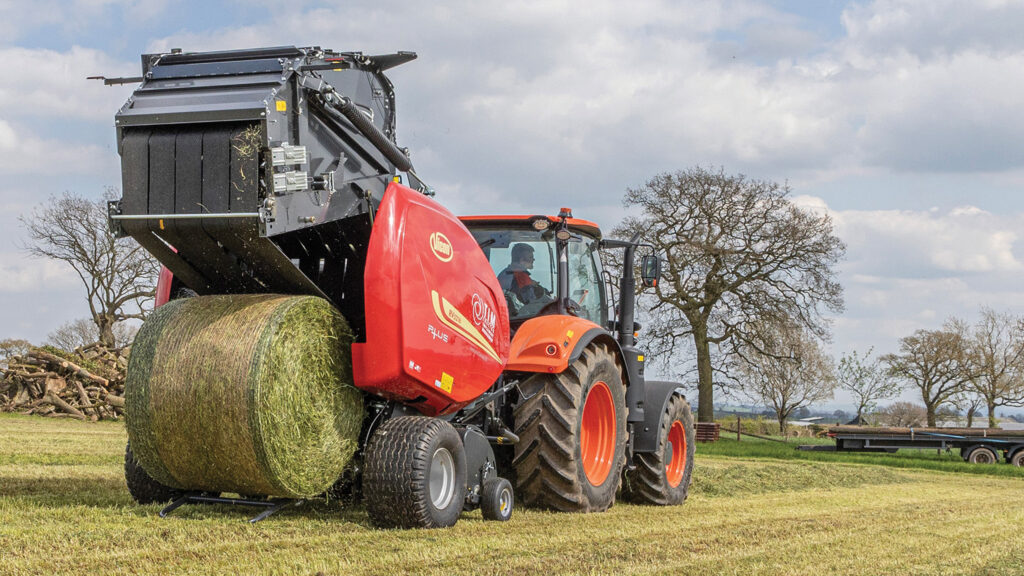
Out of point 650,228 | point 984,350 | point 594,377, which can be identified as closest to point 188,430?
point 594,377

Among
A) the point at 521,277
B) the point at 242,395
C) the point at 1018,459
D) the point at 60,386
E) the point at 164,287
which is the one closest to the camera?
the point at 242,395

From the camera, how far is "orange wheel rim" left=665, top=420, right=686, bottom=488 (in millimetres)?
9789

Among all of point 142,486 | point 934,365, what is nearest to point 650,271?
point 142,486

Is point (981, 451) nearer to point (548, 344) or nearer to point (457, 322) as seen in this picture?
point (548, 344)

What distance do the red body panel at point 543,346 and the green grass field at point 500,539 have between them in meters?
1.09

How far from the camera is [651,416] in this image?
9.04 meters

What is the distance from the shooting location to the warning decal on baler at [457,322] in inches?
231

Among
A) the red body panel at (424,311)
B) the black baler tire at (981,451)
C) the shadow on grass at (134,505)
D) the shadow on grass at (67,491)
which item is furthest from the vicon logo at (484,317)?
the black baler tire at (981,451)

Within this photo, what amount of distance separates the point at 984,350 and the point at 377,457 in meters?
41.4

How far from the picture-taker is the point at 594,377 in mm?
7609

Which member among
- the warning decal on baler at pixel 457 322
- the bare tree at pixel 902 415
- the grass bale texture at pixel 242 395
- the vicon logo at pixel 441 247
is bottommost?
the bare tree at pixel 902 415

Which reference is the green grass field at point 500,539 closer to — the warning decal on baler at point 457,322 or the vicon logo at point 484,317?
the warning decal on baler at point 457,322

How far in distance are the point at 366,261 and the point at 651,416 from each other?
14.0 feet

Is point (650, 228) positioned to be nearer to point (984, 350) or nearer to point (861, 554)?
point (984, 350)
